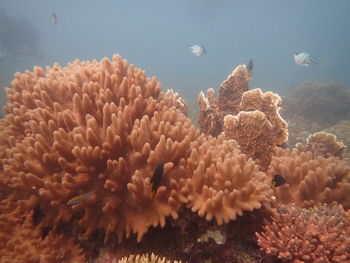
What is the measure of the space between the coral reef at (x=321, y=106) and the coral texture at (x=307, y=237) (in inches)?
576

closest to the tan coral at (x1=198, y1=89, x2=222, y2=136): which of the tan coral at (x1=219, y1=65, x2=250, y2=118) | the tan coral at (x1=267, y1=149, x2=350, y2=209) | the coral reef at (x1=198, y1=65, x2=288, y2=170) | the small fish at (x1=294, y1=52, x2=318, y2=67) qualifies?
the coral reef at (x1=198, y1=65, x2=288, y2=170)

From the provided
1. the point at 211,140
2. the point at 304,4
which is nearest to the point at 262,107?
the point at 211,140

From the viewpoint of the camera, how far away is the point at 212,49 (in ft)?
484

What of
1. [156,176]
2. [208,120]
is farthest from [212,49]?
[156,176]

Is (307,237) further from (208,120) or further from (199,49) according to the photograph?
(199,49)

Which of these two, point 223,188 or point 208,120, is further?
point 208,120

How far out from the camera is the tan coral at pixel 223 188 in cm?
225

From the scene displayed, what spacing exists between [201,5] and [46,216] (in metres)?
98.8

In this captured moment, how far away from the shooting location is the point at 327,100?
1694 cm

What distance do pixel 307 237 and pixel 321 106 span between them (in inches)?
699

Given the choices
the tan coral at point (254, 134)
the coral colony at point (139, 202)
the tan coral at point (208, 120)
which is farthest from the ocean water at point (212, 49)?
the tan coral at point (208, 120)

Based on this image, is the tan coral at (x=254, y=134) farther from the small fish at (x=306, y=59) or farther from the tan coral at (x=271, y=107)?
the small fish at (x=306, y=59)

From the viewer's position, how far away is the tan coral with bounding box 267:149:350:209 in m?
3.15

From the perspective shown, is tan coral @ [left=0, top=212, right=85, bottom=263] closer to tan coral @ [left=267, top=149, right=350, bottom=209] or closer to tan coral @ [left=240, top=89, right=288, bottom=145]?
tan coral @ [left=267, top=149, right=350, bottom=209]
